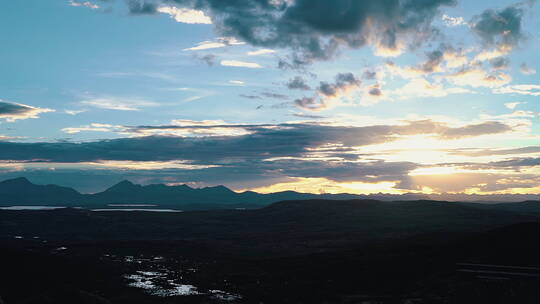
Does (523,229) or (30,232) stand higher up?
(523,229)

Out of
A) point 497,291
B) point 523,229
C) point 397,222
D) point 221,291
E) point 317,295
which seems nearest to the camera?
point 497,291

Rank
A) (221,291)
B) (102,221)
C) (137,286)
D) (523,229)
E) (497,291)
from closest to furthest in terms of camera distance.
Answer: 1. (497,291)
2. (221,291)
3. (137,286)
4. (523,229)
5. (102,221)

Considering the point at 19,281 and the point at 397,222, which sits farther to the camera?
the point at 397,222

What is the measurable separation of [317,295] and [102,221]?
538 ft

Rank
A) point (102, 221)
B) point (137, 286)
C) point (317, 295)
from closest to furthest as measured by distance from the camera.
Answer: point (317, 295) → point (137, 286) → point (102, 221)

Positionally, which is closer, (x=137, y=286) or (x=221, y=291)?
(x=221, y=291)

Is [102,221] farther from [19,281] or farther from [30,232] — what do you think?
[19,281]

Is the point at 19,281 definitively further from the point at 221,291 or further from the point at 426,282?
the point at 426,282

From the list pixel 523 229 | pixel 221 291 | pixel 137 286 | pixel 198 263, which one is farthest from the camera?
pixel 198 263

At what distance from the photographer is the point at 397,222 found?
6919 inches

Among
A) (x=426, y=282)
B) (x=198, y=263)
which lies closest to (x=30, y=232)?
(x=198, y=263)

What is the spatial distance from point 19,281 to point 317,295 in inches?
1608

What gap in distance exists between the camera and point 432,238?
91562 millimetres

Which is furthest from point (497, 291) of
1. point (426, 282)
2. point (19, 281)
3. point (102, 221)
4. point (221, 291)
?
point (102, 221)
